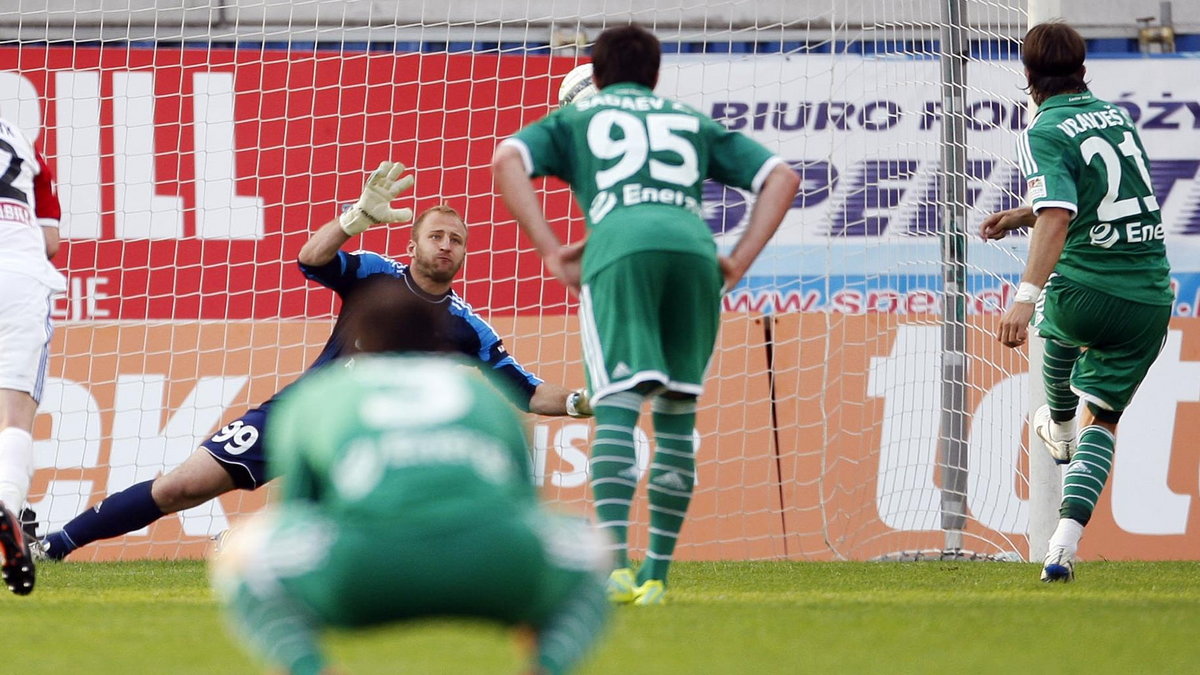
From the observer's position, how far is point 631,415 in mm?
4648

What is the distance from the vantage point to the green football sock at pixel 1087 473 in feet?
19.2

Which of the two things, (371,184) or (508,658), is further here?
(371,184)

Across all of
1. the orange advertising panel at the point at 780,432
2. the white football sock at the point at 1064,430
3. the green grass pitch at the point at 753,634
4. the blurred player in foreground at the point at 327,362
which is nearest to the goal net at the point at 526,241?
the orange advertising panel at the point at 780,432

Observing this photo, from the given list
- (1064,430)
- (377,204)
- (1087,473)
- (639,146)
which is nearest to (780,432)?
(1064,430)

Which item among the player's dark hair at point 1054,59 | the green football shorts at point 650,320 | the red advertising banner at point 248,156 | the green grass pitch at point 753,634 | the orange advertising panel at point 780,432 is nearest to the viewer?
the green grass pitch at point 753,634

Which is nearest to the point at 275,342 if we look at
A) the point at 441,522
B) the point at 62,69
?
the point at 62,69

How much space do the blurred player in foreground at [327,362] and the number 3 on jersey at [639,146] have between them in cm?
174

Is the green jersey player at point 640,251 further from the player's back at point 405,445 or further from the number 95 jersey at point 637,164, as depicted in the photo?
the player's back at point 405,445

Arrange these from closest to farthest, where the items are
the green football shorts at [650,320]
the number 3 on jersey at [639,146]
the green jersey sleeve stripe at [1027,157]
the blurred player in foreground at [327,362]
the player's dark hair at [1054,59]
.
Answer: the green football shorts at [650,320], the number 3 on jersey at [639,146], the green jersey sleeve stripe at [1027,157], the player's dark hair at [1054,59], the blurred player in foreground at [327,362]

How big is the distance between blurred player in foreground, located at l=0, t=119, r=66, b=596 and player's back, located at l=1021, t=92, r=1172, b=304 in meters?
3.36

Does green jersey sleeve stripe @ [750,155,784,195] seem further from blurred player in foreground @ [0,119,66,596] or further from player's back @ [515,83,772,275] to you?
blurred player in foreground @ [0,119,66,596]

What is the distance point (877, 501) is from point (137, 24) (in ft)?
18.2

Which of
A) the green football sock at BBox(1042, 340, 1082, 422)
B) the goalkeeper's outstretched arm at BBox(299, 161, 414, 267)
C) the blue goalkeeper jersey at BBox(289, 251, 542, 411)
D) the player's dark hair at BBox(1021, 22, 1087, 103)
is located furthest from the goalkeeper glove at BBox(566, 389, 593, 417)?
the player's dark hair at BBox(1021, 22, 1087, 103)

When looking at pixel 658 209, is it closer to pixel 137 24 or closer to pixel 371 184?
pixel 371 184
